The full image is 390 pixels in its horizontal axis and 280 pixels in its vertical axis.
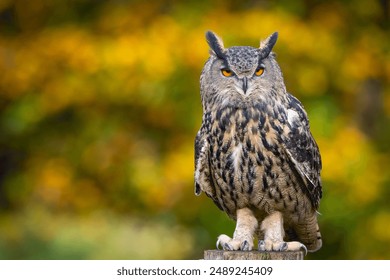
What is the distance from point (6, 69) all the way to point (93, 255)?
422 cm

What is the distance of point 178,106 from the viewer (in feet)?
24.4

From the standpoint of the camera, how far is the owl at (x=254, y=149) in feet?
11.3

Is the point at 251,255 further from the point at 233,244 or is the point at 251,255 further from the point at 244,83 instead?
the point at 244,83

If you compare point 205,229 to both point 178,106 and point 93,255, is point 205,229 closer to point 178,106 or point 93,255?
point 178,106

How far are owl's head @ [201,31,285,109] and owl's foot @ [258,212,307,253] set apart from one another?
54 cm

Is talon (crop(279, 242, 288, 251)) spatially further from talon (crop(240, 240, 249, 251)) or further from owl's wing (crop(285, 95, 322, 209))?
owl's wing (crop(285, 95, 322, 209))

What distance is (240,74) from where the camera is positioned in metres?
3.38

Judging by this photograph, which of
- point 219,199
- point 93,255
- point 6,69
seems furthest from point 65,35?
point 219,199

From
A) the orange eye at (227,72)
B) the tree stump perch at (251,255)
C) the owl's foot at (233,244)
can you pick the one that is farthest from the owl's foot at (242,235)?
the orange eye at (227,72)

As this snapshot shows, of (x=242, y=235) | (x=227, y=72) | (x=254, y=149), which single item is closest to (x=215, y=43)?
(x=227, y=72)

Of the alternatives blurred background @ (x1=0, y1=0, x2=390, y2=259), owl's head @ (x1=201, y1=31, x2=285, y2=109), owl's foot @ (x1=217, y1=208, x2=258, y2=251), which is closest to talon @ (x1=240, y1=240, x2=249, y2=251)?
owl's foot @ (x1=217, y1=208, x2=258, y2=251)

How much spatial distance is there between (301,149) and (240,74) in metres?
0.45

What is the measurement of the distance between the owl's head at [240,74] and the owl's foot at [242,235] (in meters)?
0.50

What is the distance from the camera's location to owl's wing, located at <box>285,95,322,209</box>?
359 centimetres
